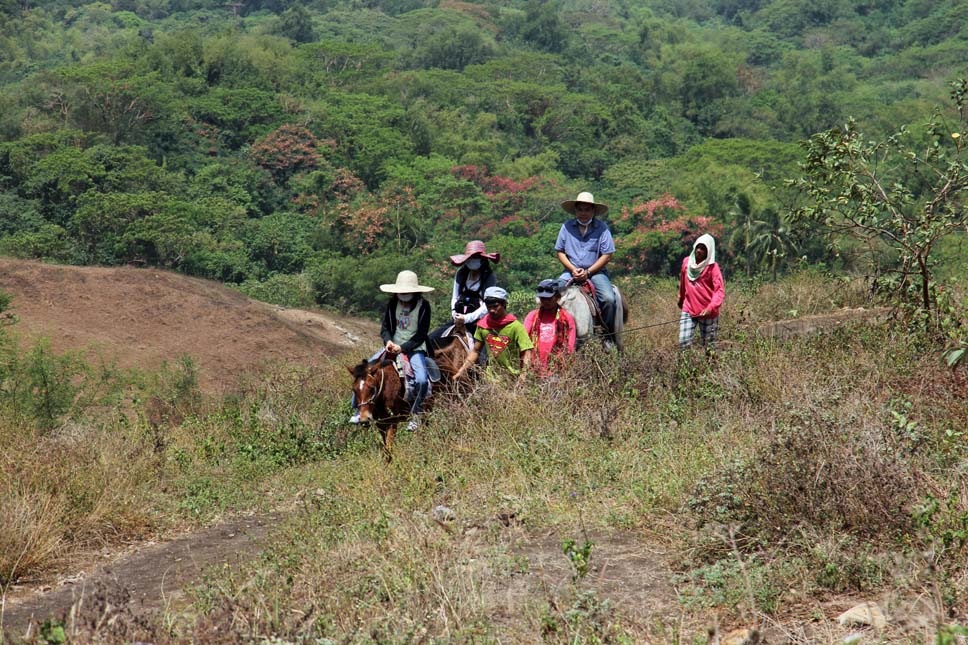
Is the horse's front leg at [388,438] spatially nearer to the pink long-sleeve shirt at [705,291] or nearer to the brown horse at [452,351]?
the brown horse at [452,351]

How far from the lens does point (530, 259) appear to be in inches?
1449

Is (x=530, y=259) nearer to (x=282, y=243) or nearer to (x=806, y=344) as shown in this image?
(x=282, y=243)

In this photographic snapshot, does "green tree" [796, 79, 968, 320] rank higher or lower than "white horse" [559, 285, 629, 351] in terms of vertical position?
higher

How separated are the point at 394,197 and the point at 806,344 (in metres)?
29.2

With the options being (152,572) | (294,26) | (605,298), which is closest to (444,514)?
(152,572)

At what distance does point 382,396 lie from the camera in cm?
780

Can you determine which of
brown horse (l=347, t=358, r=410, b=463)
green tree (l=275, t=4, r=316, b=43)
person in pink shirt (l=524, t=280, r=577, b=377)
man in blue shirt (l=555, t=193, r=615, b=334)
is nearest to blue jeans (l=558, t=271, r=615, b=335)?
man in blue shirt (l=555, t=193, r=615, b=334)

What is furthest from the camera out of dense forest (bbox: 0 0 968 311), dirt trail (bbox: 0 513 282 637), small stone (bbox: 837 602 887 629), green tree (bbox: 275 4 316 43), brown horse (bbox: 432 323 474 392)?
green tree (bbox: 275 4 316 43)

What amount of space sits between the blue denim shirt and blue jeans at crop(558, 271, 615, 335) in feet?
0.53

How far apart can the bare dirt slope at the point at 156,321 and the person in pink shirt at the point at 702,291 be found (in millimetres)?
13732

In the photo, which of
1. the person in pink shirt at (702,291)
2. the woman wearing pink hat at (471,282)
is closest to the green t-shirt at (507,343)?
the woman wearing pink hat at (471,282)

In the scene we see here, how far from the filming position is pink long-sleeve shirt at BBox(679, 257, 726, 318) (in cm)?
880

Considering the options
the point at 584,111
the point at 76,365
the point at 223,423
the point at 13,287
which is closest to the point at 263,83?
the point at 584,111

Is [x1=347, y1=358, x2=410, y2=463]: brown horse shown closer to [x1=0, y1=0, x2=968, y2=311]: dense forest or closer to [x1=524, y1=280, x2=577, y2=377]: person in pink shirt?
[x1=524, y1=280, x2=577, y2=377]: person in pink shirt
